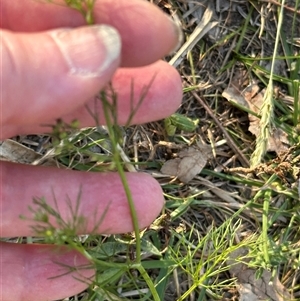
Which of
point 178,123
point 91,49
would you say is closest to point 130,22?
point 91,49

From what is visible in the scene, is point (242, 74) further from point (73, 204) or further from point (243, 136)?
point (73, 204)

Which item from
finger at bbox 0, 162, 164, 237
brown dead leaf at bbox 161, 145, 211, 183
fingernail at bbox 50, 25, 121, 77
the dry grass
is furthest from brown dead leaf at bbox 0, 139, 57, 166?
fingernail at bbox 50, 25, 121, 77

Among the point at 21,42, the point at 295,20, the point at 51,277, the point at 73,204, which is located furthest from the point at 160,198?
the point at 295,20

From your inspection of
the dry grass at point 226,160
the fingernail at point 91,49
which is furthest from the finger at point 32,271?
the fingernail at point 91,49

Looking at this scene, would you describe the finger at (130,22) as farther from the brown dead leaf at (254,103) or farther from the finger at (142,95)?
the brown dead leaf at (254,103)

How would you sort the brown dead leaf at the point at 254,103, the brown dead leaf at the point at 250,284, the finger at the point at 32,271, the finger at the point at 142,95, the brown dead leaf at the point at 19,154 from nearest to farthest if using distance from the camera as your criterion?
1. the finger at the point at 142,95
2. the finger at the point at 32,271
3. the brown dead leaf at the point at 19,154
4. the brown dead leaf at the point at 250,284
5. the brown dead leaf at the point at 254,103

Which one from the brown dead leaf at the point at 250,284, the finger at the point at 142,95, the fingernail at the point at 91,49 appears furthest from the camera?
the brown dead leaf at the point at 250,284
